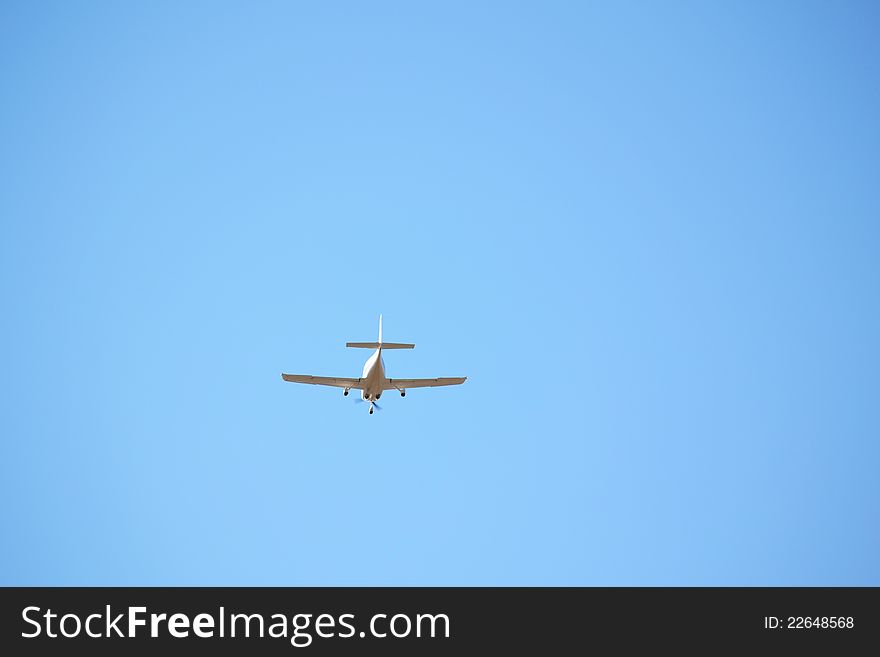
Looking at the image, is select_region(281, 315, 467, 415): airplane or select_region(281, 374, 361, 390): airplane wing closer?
select_region(281, 315, 467, 415): airplane

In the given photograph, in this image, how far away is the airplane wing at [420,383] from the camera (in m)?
84.4

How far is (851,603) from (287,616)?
34.4 meters

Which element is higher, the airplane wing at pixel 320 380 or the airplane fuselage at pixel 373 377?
the airplane wing at pixel 320 380

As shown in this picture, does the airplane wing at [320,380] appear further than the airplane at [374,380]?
Yes

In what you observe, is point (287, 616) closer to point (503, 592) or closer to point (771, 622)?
point (503, 592)

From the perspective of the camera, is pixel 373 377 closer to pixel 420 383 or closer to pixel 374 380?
pixel 374 380

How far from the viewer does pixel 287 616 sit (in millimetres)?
55312

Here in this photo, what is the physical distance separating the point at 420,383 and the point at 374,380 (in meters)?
9.52

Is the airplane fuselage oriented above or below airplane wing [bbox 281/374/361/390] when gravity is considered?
below

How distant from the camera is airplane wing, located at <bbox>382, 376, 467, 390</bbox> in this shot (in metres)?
84.4

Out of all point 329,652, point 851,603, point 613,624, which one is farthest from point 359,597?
point 851,603

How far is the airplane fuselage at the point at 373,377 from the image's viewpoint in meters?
77.0

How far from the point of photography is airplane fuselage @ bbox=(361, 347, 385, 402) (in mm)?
77000

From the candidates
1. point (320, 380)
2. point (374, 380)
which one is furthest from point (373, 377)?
point (320, 380)
